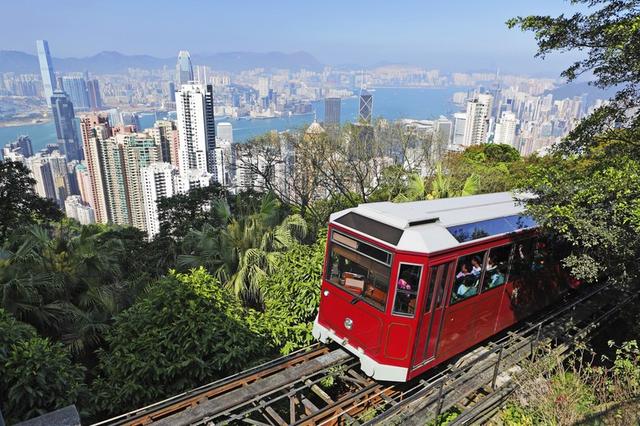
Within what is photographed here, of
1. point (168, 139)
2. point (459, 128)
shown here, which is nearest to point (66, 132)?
point (168, 139)

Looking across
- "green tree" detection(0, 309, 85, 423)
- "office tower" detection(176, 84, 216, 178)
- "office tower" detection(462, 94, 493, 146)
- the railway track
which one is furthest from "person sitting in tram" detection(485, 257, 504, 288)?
"office tower" detection(176, 84, 216, 178)

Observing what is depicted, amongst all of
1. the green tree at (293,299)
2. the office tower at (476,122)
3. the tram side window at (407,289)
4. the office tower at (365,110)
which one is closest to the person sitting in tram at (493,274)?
the tram side window at (407,289)

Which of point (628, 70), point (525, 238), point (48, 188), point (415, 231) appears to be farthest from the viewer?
point (48, 188)

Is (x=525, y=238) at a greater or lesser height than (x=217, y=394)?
greater

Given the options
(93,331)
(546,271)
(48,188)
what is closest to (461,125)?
(546,271)

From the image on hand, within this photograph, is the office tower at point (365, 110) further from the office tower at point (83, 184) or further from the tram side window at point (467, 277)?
the office tower at point (83, 184)

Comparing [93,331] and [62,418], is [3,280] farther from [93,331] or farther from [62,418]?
[62,418]

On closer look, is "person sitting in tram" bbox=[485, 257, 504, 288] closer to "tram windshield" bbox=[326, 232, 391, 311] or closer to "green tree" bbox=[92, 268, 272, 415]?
"tram windshield" bbox=[326, 232, 391, 311]
